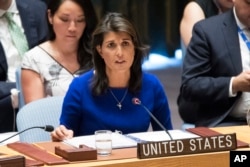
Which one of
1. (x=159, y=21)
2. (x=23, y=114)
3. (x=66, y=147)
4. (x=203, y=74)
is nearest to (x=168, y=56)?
(x=159, y=21)

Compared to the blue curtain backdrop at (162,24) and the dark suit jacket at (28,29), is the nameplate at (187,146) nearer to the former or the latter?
the dark suit jacket at (28,29)

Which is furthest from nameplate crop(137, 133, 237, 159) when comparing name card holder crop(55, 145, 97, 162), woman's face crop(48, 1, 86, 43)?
woman's face crop(48, 1, 86, 43)

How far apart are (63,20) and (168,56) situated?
212 inches

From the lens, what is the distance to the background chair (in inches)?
140

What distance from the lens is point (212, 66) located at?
404 cm

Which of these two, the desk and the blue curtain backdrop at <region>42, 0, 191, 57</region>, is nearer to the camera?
the desk

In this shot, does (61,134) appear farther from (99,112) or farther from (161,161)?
(161,161)

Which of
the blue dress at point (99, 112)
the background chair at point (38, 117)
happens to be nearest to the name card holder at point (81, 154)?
the blue dress at point (99, 112)

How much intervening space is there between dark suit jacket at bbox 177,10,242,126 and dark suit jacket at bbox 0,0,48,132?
1.13m

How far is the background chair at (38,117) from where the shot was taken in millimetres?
3549

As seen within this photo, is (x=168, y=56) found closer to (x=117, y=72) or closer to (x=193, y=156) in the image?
(x=117, y=72)

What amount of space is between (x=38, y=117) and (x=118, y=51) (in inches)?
21.9

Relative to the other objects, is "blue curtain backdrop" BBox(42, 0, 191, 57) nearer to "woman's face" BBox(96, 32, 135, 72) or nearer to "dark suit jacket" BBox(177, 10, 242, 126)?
"dark suit jacket" BBox(177, 10, 242, 126)

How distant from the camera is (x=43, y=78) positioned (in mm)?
4344
